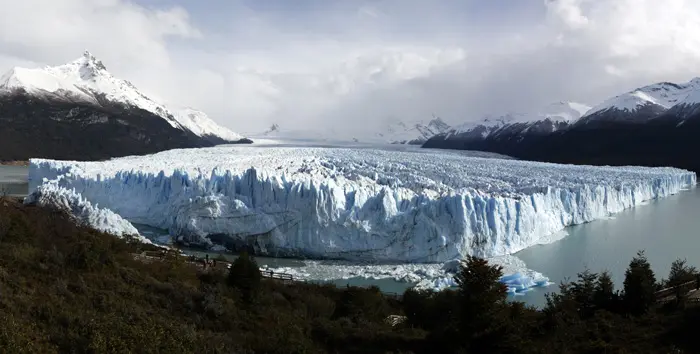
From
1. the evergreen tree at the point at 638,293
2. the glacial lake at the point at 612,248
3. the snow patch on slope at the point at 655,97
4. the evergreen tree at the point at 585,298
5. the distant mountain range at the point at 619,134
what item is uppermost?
the snow patch on slope at the point at 655,97

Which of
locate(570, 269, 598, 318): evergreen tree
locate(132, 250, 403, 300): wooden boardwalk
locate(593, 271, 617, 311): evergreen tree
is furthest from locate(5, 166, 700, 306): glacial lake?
locate(593, 271, 617, 311): evergreen tree

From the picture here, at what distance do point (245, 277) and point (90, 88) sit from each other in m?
97.6

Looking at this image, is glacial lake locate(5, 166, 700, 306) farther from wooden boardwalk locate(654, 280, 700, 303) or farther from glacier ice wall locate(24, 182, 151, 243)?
wooden boardwalk locate(654, 280, 700, 303)

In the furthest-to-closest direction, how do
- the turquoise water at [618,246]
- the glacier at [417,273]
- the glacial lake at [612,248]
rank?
the turquoise water at [618,246]
the glacial lake at [612,248]
the glacier at [417,273]

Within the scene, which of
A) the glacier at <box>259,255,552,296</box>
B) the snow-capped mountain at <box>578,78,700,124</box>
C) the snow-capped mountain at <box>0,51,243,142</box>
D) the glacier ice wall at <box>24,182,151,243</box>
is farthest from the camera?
the snow-capped mountain at <box>0,51,243,142</box>

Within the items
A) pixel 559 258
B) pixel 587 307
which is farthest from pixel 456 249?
pixel 587 307

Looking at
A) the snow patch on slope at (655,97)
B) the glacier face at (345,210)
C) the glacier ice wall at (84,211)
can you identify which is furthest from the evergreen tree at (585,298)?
the snow patch on slope at (655,97)

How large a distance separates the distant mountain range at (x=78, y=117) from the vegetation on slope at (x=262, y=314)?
195 ft

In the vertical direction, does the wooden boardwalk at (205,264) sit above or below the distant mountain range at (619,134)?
below

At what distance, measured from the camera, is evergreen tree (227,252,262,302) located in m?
9.38

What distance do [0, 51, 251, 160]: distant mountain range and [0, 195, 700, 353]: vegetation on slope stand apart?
59.5 meters

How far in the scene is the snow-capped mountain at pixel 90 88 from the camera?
8000 centimetres

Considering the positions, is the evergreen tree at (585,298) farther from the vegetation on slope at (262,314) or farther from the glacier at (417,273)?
the glacier at (417,273)

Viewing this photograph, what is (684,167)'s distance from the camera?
171ft
